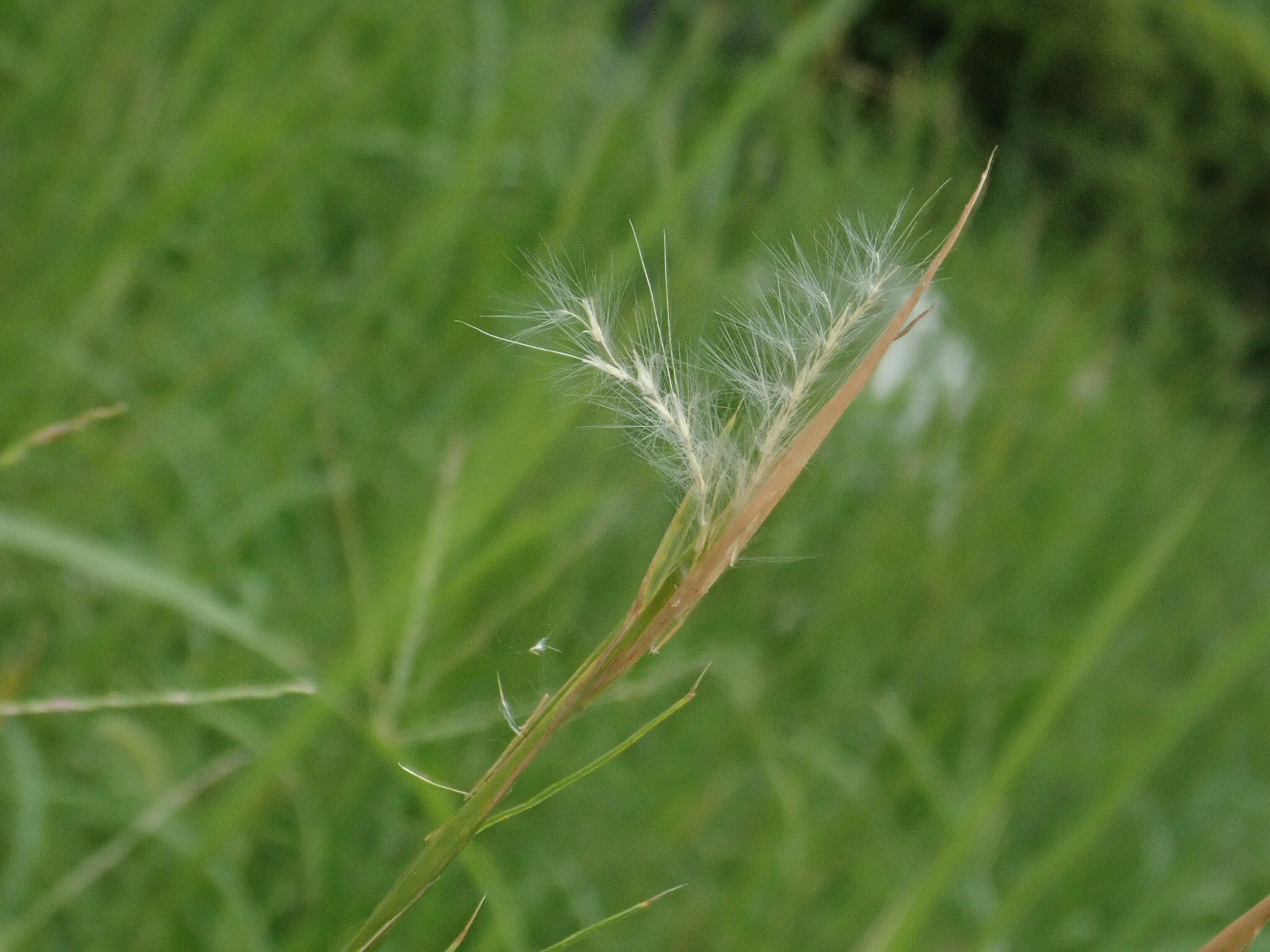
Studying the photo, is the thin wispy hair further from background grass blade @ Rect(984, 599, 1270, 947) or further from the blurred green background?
background grass blade @ Rect(984, 599, 1270, 947)

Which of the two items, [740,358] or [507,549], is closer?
[740,358]

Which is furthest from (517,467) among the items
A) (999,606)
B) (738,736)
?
(999,606)

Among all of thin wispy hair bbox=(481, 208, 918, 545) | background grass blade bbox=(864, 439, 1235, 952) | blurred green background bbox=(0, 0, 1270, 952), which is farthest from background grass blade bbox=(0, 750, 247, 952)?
thin wispy hair bbox=(481, 208, 918, 545)

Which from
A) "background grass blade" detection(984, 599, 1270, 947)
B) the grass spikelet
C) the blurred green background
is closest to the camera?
the grass spikelet

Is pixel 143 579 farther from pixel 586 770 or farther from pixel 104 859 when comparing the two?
pixel 586 770

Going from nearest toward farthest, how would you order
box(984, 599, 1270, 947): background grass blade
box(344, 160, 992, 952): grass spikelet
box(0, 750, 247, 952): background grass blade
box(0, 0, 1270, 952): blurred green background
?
box(344, 160, 992, 952): grass spikelet → box(984, 599, 1270, 947): background grass blade → box(0, 750, 247, 952): background grass blade → box(0, 0, 1270, 952): blurred green background

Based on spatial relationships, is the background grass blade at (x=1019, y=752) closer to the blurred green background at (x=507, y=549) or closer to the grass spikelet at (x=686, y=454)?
the blurred green background at (x=507, y=549)

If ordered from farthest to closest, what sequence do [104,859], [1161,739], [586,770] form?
1. [104,859]
2. [1161,739]
3. [586,770]

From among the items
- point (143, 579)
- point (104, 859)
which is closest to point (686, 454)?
point (143, 579)

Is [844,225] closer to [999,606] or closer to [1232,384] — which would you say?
[999,606]
